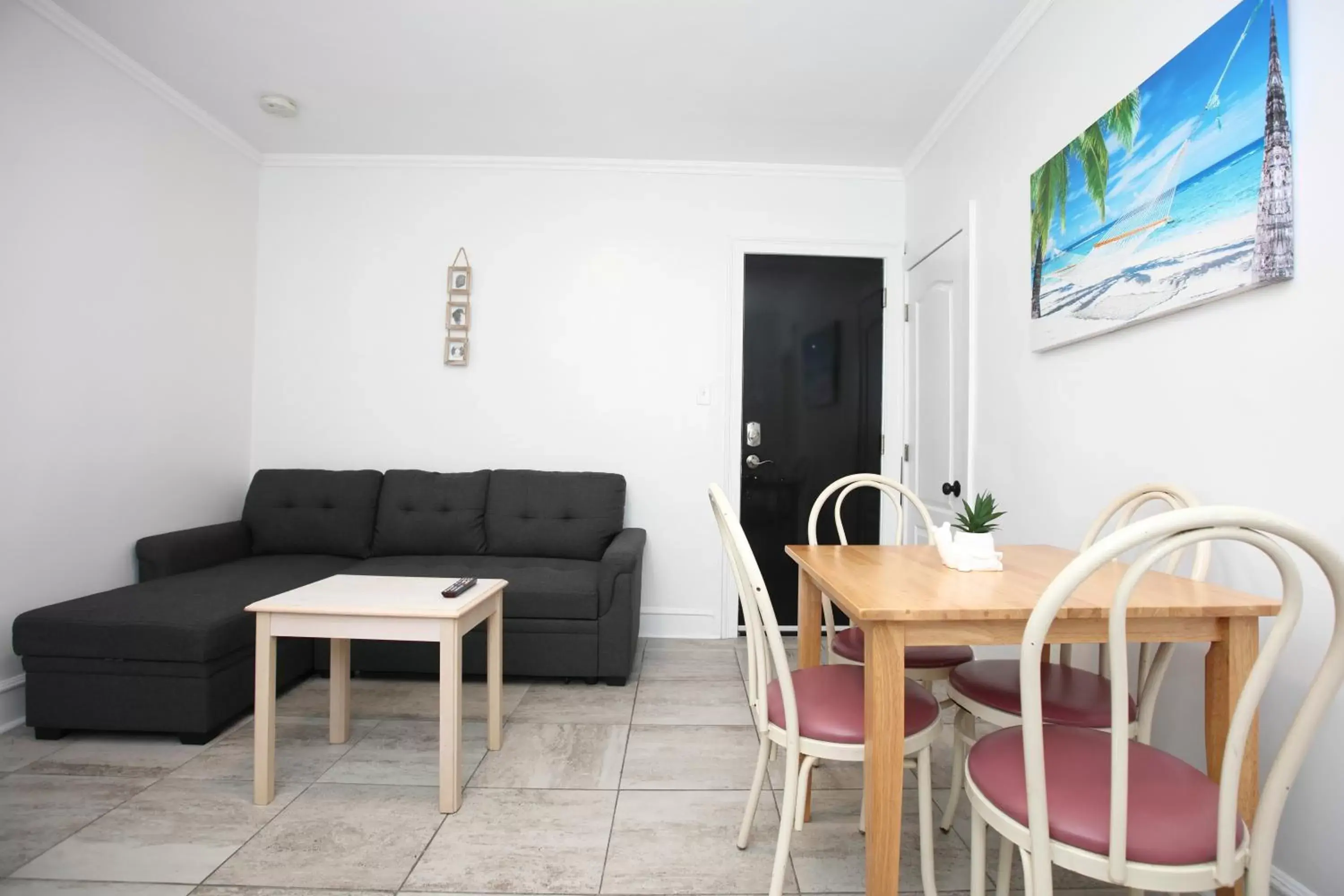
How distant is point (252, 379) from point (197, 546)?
106cm

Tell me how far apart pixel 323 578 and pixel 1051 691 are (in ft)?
8.83

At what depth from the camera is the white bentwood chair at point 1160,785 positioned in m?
0.80

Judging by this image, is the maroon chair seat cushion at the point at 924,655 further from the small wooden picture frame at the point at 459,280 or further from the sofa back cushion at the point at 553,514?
the small wooden picture frame at the point at 459,280

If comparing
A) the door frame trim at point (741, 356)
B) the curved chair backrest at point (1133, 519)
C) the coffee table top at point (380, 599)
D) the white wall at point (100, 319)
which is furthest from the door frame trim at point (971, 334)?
the white wall at point (100, 319)

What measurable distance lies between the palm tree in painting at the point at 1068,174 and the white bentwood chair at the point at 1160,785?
134 centimetres

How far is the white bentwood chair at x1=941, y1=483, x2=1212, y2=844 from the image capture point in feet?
4.46

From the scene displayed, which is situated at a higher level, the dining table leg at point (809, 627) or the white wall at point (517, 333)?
the white wall at point (517, 333)

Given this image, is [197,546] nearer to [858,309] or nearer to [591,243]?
[591,243]

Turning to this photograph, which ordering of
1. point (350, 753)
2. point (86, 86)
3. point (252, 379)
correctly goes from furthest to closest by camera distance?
1. point (252, 379)
2. point (86, 86)
3. point (350, 753)

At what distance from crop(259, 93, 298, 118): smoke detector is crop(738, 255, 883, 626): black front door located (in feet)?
7.62

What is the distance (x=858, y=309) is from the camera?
3551 mm

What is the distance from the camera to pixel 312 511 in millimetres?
3150

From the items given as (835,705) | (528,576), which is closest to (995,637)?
(835,705)

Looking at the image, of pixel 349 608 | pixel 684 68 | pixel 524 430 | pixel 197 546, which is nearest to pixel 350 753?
pixel 349 608
